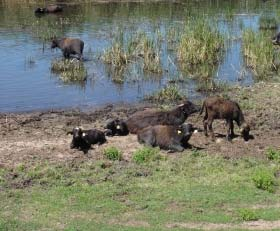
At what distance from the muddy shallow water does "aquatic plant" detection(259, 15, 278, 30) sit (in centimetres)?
39

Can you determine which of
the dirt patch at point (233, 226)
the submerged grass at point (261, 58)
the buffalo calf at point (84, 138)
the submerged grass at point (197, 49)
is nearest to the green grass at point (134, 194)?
the dirt patch at point (233, 226)

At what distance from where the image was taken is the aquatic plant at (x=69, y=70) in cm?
1997

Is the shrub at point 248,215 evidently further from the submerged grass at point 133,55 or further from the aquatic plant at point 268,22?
the aquatic plant at point 268,22

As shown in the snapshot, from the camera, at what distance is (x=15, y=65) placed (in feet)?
72.0

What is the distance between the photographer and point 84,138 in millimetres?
12430

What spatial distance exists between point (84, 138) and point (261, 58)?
34.1 ft

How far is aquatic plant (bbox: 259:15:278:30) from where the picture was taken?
1140 inches

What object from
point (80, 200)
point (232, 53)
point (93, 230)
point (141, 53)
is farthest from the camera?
point (232, 53)

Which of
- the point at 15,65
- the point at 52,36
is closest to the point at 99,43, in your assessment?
the point at 52,36

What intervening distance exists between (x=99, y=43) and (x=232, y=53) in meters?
5.34

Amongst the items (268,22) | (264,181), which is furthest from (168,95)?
(268,22)

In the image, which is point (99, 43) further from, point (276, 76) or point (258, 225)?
point (258, 225)

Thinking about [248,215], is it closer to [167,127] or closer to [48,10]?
[167,127]

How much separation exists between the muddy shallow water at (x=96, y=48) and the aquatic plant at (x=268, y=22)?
391 mm
